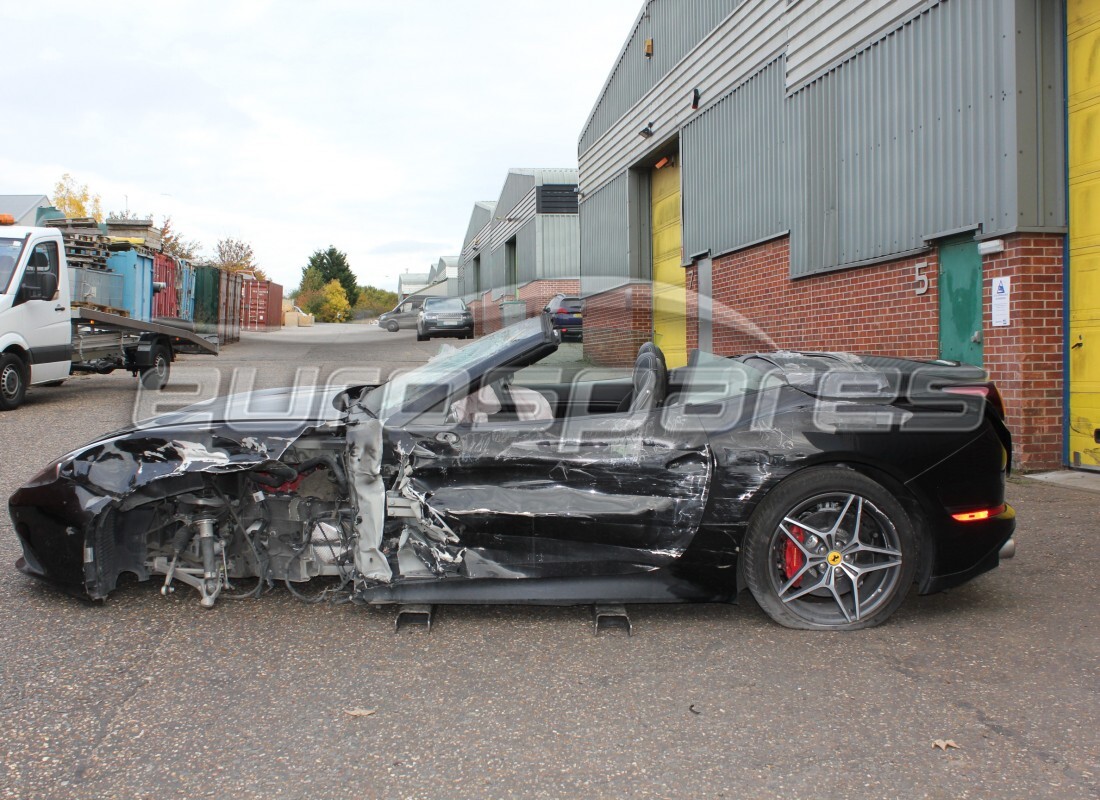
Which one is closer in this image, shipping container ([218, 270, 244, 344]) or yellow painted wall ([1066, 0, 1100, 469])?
yellow painted wall ([1066, 0, 1100, 469])

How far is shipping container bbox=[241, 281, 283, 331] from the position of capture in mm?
31078

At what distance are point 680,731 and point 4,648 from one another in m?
2.63

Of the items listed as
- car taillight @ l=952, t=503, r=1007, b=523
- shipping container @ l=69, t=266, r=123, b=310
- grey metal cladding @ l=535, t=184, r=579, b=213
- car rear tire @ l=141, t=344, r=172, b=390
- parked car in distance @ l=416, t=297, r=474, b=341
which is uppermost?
grey metal cladding @ l=535, t=184, r=579, b=213

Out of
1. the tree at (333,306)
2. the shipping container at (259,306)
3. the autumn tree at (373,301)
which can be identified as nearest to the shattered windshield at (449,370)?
the shipping container at (259,306)

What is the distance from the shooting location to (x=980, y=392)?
350 cm

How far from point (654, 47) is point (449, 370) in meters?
12.9

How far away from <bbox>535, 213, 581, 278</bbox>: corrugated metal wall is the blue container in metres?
14.8

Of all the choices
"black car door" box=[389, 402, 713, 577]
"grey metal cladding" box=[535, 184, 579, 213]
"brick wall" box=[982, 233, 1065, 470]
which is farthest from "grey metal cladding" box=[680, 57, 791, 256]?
"grey metal cladding" box=[535, 184, 579, 213]

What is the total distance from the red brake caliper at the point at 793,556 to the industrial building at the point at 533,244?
20.5 m

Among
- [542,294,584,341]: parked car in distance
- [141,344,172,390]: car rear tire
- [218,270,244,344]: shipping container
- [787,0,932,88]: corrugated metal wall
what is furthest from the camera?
[218,270,244,344]: shipping container

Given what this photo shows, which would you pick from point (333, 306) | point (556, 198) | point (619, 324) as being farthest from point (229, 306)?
point (333, 306)

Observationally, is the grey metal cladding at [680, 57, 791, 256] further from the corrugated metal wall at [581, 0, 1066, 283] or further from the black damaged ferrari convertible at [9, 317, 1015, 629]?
the black damaged ferrari convertible at [9, 317, 1015, 629]

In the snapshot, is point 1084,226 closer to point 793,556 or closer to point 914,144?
point 914,144

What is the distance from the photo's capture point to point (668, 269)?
50.2 ft
